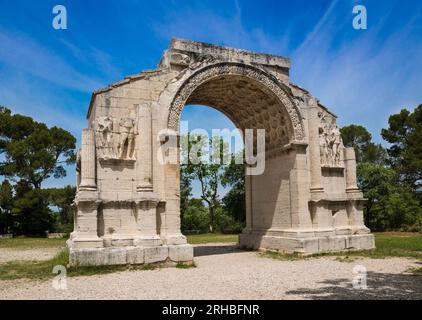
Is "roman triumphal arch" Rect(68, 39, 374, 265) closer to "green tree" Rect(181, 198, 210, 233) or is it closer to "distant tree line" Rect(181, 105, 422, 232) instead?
"distant tree line" Rect(181, 105, 422, 232)

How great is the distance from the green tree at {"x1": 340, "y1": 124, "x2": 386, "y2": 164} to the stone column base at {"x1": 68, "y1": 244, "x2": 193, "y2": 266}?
34873 mm

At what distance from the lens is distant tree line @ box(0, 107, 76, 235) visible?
100ft

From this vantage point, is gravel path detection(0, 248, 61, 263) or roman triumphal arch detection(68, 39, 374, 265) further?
gravel path detection(0, 248, 61, 263)

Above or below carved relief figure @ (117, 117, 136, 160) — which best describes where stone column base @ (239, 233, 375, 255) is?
below

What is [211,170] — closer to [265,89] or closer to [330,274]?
[265,89]

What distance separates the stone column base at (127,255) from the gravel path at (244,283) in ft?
1.90

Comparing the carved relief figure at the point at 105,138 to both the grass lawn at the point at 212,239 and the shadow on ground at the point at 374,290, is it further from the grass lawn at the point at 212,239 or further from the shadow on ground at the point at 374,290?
the grass lawn at the point at 212,239

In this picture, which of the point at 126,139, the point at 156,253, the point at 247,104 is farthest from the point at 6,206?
the point at 156,253

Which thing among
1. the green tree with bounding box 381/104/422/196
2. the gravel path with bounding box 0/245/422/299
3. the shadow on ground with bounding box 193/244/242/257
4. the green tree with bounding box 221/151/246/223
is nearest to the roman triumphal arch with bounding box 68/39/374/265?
the shadow on ground with bounding box 193/244/242/257

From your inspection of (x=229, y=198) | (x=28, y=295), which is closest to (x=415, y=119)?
(x=229, y=198)

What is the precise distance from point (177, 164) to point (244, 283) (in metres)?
4.63

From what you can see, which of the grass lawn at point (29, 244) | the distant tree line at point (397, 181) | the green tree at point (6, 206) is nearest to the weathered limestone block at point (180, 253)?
the grass lawn at point (29, 244)

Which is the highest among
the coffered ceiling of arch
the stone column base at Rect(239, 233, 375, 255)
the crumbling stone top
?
the crumbling stone top

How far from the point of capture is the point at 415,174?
107 ft
